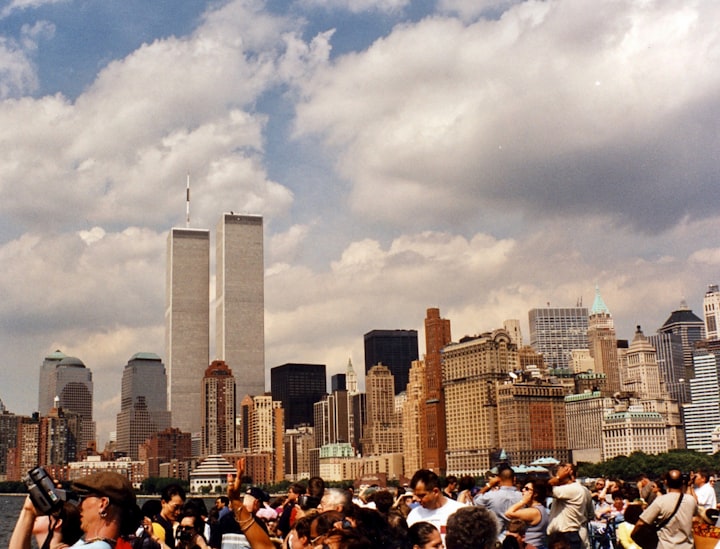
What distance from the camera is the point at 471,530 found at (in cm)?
741

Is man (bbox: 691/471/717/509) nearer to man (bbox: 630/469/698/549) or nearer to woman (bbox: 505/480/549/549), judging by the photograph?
man (bbox: 630/469/698/549)

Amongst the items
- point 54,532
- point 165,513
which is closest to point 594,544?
point 165,513

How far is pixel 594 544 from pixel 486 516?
40.7ft

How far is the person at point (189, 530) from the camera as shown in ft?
40.5

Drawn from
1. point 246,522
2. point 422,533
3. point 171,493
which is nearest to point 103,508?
point 246,522

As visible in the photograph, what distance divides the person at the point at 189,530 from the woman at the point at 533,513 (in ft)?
13.7

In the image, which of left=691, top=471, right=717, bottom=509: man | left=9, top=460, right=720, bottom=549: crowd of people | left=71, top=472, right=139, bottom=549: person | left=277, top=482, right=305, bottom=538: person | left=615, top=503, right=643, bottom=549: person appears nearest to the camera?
left=71, top=472, right=139, bottom=549: person

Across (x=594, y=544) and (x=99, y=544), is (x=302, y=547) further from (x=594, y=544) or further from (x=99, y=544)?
(x=594, y=544)

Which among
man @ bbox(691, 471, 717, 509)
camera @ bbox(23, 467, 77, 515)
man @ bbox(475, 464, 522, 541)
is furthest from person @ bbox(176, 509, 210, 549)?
man @ bbox(691, 471, 717, 509)

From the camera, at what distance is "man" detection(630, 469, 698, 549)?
41.1 ft

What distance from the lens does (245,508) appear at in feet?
27.0

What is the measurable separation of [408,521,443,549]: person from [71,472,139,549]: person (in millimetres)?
2615

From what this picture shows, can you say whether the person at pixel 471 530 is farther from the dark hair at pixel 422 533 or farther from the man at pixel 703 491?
the man at pixel 703 491

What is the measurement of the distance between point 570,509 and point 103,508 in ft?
27.5
